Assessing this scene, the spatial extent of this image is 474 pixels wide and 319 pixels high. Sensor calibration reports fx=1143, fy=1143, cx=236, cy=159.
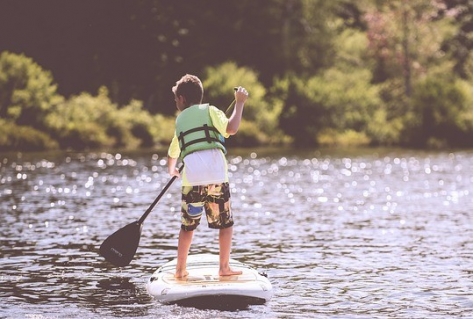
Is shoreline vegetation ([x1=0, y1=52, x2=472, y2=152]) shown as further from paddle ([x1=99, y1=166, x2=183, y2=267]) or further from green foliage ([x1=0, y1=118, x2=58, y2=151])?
paddle ([x1=99, y1=166, x2=183, y2=267])

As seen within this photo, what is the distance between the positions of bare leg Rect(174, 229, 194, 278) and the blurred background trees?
30.7 metres

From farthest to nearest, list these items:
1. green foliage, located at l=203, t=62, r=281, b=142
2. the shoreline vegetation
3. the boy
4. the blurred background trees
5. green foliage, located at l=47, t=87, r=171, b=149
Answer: green foliage, located at l=203, t=62, r=281, b=142
the blurred background trees
green foliage, located at l=47, t=87, r=171, b=149
the shoreline vegetation
the boy

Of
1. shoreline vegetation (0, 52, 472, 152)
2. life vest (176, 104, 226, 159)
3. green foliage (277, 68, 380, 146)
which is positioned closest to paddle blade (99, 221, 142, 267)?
life vest (176, 104, 226, 159)

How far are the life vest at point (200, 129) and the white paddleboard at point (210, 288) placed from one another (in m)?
1.30

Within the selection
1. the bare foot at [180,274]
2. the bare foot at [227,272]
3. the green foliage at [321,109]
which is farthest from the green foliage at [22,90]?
the bare foot at [227,272]

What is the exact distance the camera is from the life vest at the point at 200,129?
36.6 feet

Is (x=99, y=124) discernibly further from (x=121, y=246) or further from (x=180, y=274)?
(x=180, y=274)

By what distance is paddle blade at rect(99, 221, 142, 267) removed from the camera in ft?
41.6

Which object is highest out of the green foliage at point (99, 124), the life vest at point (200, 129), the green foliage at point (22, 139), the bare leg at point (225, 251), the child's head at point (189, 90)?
the green foliage at point (99, 124)

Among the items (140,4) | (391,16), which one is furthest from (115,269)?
(391,16)

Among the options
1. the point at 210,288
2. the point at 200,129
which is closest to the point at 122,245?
the point at 210,288

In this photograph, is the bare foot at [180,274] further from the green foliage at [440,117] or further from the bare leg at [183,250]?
the green foliage at [440,117]

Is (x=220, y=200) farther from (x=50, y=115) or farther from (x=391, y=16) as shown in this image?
(x=391, y=16)

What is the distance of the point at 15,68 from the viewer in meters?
44.2
